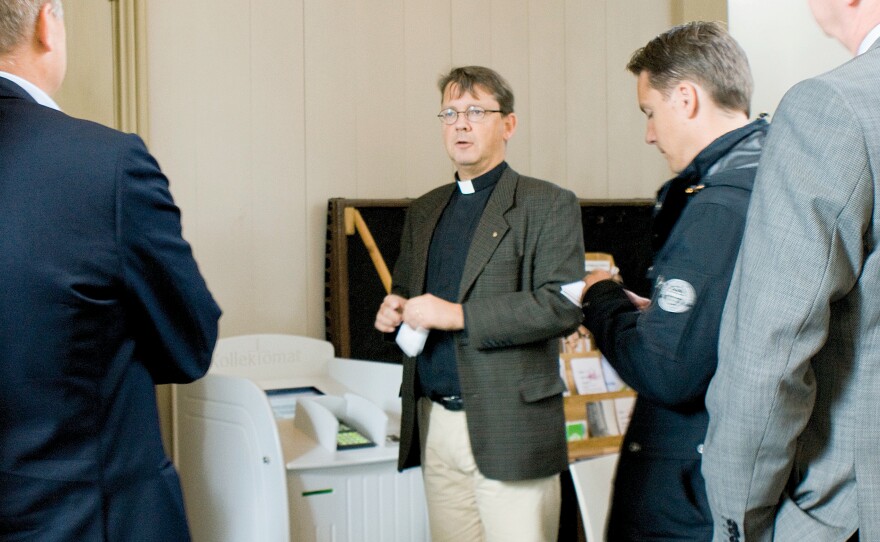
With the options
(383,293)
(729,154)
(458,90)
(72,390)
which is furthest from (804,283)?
(383,293)

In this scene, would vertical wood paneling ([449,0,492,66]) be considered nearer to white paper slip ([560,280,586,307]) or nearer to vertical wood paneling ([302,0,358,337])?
vertical wood paneling ([302,0,358,337])

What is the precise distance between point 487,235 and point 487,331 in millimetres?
250

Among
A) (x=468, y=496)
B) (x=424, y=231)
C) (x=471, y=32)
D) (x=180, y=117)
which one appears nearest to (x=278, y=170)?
(x=180, y=117)

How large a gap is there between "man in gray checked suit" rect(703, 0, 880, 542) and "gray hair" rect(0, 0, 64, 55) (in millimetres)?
980

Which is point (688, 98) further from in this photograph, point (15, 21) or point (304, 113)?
point (304, 113)

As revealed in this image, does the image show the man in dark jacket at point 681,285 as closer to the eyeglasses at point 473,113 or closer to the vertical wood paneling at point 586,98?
the eyeglasses at point 473,113

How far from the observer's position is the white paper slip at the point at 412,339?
6.49ft

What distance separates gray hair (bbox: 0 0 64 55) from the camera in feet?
3.73

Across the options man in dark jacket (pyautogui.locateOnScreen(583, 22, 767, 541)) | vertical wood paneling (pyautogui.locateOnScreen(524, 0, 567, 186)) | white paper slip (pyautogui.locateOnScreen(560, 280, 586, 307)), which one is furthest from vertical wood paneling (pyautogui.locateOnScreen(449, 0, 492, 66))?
man in dark jacket (pyautogui.locateOnScreen(583, 22, 767, 541))

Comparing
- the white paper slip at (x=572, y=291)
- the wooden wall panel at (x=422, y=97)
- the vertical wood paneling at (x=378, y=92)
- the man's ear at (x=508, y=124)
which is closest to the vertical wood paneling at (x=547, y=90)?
the wooden wall panel at (x=422, y=97)

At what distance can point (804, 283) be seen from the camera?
0.91m

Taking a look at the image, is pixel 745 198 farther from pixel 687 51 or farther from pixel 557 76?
pixel 557 76

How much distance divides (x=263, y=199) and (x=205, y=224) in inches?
8.2

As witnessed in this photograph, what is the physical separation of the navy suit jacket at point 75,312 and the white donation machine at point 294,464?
2.77 feet
